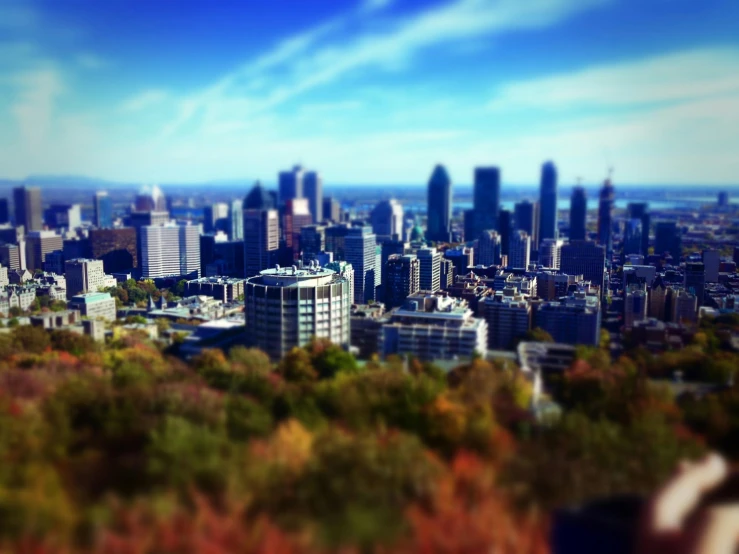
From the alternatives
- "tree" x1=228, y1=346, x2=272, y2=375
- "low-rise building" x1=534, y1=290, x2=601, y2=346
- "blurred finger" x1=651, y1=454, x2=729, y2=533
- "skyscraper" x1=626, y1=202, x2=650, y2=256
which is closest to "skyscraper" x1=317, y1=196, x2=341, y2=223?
→ "skyscraper" x1=626, y1=202, x2=650, y2=256

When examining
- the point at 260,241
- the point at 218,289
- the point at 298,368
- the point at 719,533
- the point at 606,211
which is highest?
the point at 606,211

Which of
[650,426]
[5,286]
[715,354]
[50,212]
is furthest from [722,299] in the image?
[50,212]

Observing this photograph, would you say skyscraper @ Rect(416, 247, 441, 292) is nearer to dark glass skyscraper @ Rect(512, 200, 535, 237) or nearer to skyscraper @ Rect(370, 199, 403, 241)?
dark glass skyscraper @ Rect(512, 200, 535, 237)

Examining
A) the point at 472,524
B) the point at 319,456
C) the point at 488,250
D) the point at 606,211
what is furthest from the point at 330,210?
the point at 472,524

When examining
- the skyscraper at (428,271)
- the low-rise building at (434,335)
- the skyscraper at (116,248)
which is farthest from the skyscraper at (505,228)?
the low-rise building at (434,335)

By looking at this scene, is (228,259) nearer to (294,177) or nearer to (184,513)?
(184,513)

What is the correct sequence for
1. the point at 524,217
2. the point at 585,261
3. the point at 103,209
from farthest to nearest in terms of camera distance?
1. the point at 103,209
2. the point at 524,217
3. the point at 585,261

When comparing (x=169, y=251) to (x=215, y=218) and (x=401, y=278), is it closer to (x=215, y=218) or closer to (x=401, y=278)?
(x=401, y=278)

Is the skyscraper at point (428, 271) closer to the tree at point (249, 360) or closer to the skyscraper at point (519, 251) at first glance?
the skyscraper at point (519, 251)
